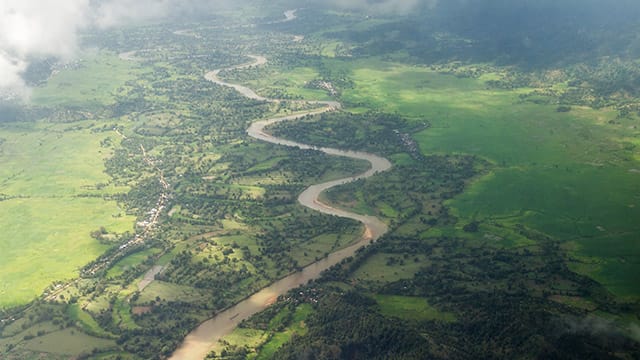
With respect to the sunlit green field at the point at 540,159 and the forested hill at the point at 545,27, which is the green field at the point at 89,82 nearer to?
the sunlit green field at the point at 540,159

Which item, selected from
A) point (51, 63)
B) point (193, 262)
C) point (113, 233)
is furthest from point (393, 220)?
point (51, 63)

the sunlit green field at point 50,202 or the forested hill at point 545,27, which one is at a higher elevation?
the forested hill at point 545,27

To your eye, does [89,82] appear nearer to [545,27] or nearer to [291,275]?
[291,275]

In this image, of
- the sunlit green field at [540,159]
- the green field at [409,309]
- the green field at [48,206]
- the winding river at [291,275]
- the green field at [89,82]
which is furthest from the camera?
the green field at [89,82]

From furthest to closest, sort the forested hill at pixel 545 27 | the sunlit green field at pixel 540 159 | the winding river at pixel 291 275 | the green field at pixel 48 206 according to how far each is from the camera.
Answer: the forested hill at pixel 545 27 < the sunlit green field at pixel 540 159 < the green field at pixel 48 206 < the winding river at pixel 291 275

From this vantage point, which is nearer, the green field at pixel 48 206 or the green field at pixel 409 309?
the green field at pixel 409 309

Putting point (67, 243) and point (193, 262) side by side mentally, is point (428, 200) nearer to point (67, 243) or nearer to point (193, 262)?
point (193, 262)

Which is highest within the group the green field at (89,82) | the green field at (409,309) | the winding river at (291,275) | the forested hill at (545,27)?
the forested hill at (545,27)

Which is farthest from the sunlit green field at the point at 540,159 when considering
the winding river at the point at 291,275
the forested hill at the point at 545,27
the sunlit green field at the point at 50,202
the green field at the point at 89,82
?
the green field at the point at 89,82

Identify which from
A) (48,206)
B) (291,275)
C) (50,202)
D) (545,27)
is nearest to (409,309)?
(291,275)
